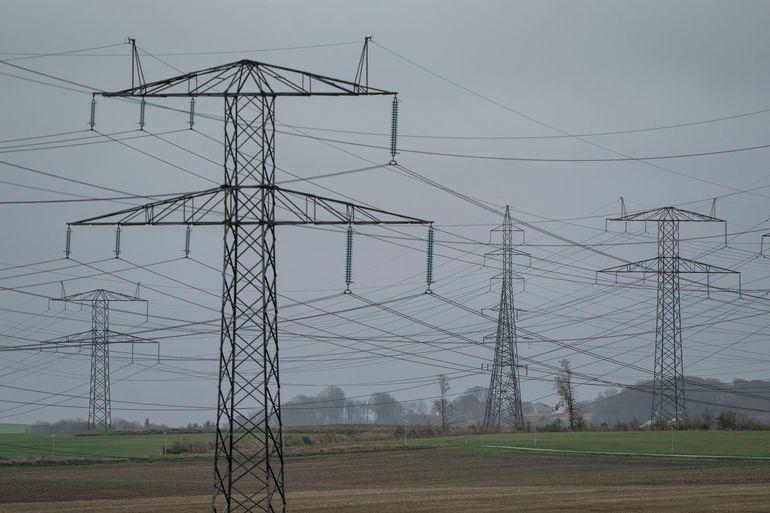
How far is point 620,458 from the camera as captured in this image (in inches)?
2630

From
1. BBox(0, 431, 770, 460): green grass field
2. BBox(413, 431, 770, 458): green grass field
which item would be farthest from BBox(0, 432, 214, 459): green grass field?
BBox(413, 431, 770, 458): green grass field

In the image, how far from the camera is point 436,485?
51062mm

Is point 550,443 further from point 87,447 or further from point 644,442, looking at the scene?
point 87,447

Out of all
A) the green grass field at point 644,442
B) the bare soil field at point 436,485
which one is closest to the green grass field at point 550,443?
the green grass field at point 644,442

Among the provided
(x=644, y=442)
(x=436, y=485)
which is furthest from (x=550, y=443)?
(x=436, y=485)

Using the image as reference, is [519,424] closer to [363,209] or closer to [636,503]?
[636,503]

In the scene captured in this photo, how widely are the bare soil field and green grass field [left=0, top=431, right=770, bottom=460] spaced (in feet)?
22.6

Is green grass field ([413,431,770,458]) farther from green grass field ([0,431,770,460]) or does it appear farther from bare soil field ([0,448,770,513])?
bare soil field ([0,448,770,513])

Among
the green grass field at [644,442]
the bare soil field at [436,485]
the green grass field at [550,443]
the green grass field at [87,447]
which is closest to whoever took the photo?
the bare soil field at [436,485]

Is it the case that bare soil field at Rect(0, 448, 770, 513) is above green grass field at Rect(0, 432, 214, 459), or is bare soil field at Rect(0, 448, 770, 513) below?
above

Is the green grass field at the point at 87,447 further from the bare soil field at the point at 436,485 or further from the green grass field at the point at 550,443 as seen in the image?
the bare soil field at the point at 436,485

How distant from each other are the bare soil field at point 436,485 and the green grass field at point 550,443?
22.6 feet

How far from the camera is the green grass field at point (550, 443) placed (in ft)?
235

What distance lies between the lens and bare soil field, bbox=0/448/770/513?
124 feet
